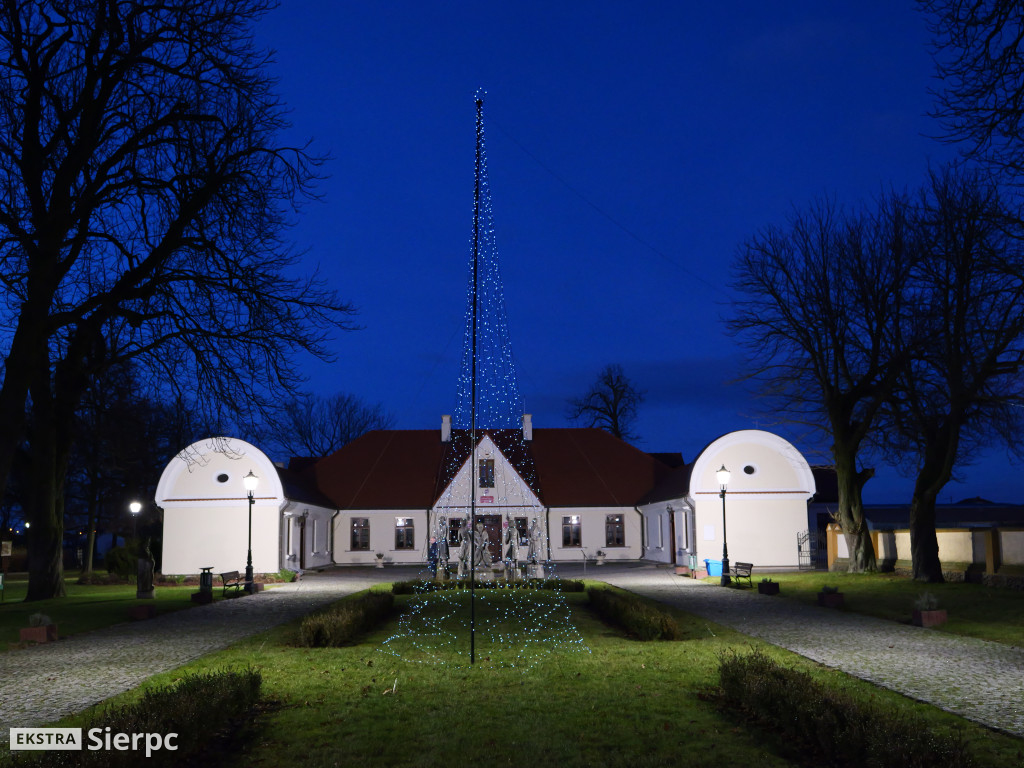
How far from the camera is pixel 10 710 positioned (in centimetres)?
899

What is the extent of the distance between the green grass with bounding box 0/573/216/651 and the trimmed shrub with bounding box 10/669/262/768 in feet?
25.3

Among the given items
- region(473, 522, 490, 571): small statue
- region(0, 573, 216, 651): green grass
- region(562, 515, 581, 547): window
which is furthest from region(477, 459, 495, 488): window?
region(0, 573, 216, 651): green grass

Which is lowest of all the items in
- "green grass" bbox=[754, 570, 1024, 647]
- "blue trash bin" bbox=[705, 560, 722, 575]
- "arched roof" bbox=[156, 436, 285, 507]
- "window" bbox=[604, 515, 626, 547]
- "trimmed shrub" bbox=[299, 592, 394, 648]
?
"green grass" bbox=[754, 570, 1024, 647]

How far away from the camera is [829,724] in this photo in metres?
7.13

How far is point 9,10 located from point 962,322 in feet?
74.3

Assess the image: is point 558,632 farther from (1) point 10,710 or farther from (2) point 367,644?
(1) point 10,710

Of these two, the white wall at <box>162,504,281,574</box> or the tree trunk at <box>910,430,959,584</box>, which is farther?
the white wall at <box>162,504,281,574</box>

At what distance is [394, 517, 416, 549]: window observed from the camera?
A: 129ft

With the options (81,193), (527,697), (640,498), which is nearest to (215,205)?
(81,193)

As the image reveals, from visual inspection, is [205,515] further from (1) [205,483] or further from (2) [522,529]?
(2) [522,529]

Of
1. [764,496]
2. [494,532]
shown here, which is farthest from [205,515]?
[764,496]

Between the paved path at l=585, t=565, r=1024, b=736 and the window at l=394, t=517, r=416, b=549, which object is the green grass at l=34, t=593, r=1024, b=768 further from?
the window at l=394, t=517, r=416, b=549

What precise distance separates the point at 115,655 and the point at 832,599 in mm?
14602

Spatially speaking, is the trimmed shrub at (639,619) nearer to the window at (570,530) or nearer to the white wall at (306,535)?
the white wall at (306,535)
